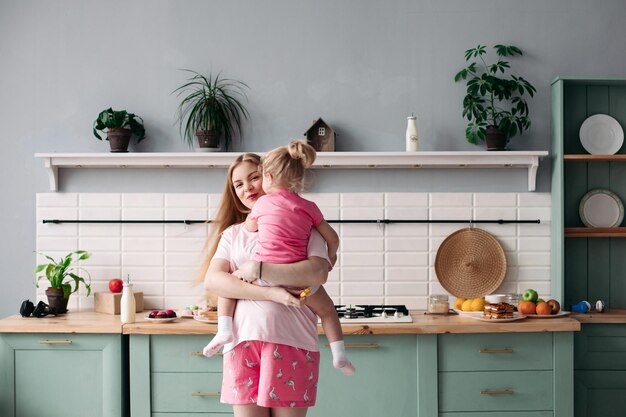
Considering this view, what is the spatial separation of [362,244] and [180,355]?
1.19 metres

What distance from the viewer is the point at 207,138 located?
4.03 meters

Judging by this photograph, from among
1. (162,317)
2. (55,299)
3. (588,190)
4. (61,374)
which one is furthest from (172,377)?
(588,190)

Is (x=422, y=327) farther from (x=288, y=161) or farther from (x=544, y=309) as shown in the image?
(x=288, y=161)

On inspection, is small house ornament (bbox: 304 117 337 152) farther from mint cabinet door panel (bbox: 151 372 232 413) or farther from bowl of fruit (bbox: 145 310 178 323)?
mint cabinet door panel (bbox: 151 372 232 413)

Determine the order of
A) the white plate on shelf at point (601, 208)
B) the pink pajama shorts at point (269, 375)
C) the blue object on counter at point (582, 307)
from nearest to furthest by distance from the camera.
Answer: the pink pajama shorts at point (269, 375) < the blue object on counter at point (582, 307) < the white plate on shelf at point (601, 208)

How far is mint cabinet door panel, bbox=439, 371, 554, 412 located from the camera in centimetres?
358

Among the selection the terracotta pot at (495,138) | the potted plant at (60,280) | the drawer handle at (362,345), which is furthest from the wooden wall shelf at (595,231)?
the potted plant at (60,280)

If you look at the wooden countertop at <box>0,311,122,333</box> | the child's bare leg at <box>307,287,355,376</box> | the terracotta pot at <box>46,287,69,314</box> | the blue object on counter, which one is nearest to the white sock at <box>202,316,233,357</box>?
the child's bare leg at <box>307,287,355,376</box>

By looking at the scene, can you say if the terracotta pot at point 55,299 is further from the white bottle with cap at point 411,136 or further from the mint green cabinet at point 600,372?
the mint green cabinet at point 600,372

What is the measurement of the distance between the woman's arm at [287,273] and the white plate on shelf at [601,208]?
91.4 inches

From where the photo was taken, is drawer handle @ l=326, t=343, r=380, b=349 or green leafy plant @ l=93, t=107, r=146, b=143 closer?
drawer handle @ l=326, t=343, r=380, b=349

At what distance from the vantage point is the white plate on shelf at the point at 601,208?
4.11 meters

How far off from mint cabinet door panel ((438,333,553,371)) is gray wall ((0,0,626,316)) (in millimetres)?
942

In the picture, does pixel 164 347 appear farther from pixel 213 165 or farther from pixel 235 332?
pixel 235 332
